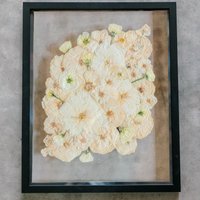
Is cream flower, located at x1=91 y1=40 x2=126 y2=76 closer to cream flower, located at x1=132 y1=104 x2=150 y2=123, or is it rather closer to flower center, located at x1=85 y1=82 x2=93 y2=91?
flower center, located at x1=85 y1=82 x2=93 y2=91

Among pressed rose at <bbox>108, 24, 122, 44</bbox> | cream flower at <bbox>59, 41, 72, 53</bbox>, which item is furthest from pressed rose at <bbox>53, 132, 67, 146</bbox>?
pressed rose at <bbox>108, 24, 122, 44</bbox>

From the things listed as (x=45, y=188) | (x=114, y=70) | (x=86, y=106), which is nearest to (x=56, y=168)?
(x=45, y=188)

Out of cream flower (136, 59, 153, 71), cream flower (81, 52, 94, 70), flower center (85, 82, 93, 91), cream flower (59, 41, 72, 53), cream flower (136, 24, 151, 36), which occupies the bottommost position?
flower center (85, 82, 93, 91)

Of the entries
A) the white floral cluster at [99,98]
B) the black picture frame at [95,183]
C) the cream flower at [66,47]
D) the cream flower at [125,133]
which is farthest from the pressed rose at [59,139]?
the cream flower at [66,47]

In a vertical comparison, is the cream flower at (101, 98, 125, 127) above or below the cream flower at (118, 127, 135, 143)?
above

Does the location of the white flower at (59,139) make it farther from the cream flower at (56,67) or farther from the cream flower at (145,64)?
the cream flower at (145,64)
